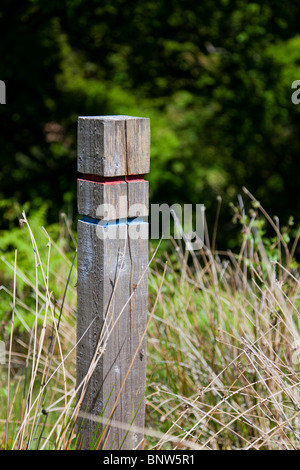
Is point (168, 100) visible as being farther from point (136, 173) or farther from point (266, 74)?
point (136, 173)

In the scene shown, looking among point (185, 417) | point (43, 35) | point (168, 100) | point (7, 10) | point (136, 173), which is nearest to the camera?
point (136, 173)

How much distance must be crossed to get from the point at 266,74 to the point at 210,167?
1.39 m

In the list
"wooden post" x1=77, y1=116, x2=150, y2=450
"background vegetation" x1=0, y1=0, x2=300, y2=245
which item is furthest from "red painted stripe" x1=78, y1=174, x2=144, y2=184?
"background vegetation" x1=0, y1=0, x2=300, y2=245

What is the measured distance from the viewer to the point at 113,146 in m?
2.06

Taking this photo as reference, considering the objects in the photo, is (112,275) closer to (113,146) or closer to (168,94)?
(113,146)

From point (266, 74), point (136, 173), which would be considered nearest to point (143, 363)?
point (136, 173)

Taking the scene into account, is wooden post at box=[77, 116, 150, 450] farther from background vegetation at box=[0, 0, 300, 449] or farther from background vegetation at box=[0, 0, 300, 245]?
background vegetation at box=[0, 0, 300, 245]

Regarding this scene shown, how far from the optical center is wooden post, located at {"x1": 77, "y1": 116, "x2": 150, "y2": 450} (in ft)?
6.82

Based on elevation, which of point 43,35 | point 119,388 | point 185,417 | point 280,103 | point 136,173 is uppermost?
point 43,35

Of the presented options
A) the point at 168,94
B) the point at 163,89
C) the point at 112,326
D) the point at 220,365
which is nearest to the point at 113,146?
the point at 112,326

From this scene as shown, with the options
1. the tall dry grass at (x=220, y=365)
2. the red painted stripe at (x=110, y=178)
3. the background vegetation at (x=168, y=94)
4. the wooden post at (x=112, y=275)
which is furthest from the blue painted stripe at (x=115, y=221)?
the background vegetation at (x=168, y=94)

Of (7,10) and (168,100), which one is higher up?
(7,10)

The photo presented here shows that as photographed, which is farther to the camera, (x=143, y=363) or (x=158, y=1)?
(x=158, y=1)
